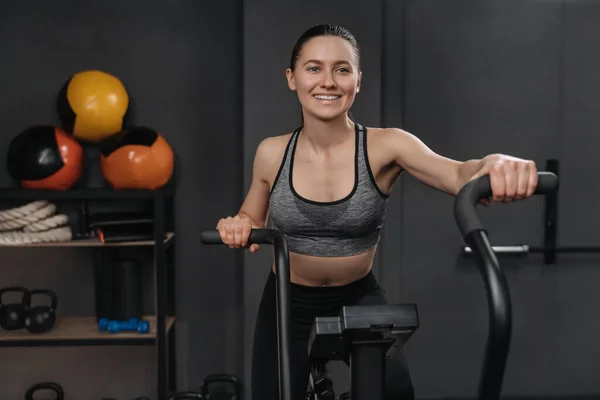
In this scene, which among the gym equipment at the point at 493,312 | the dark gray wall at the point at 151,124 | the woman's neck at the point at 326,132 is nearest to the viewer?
the gym equipment at the point at 493,312

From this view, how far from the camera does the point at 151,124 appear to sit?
3453 mm

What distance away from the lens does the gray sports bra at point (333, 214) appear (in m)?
1.75

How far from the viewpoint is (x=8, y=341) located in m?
3.04

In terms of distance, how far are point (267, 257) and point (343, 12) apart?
3.87 feet

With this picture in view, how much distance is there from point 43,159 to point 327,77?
178 cm

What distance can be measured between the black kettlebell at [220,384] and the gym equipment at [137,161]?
0.91m

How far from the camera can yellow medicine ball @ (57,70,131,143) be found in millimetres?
3111

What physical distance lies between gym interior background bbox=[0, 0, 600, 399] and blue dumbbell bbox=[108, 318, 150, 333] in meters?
0.38

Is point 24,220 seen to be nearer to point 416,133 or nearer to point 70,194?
point 70,194

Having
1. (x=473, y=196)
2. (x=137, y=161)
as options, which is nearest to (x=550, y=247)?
(x=137, y=161)

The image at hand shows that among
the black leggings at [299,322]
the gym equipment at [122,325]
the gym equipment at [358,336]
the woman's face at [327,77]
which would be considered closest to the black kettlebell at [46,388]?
the gym equipment at [122,325]

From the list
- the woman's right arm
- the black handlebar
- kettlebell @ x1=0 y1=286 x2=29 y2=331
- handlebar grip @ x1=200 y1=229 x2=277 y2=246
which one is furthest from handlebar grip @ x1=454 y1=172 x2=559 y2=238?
kettlebell @ x1=0 y1=286 x2=29 y2=331

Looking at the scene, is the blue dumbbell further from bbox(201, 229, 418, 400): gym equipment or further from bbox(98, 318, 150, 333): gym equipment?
bbox(201, 229, 418, 400): gym equipment

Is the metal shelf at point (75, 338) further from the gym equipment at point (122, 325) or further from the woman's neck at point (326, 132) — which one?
the woman's neck at point (326, 132)
